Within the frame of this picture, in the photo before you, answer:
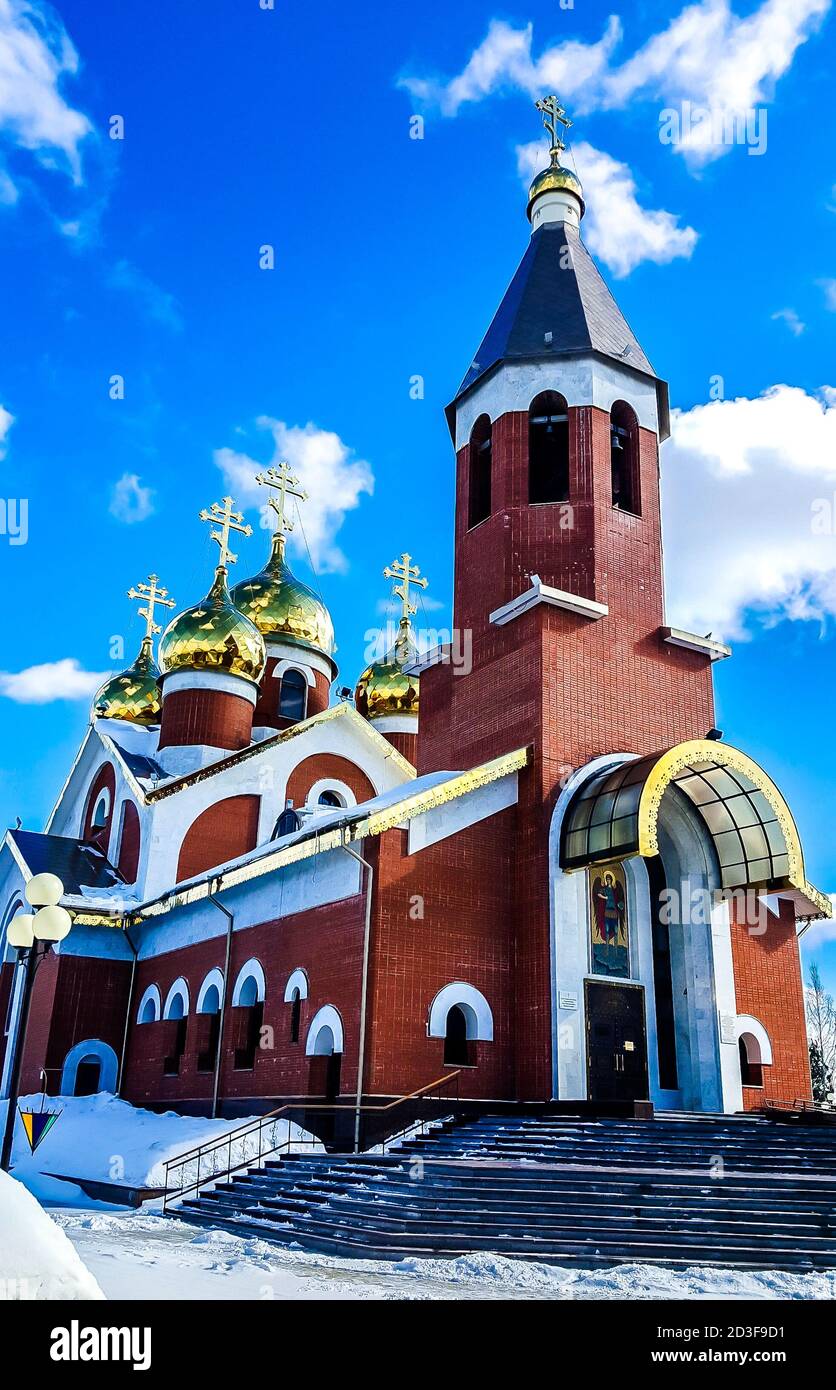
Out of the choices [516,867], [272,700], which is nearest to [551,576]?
[516,867]

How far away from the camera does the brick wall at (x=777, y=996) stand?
14.1m

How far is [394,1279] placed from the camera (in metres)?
6.97

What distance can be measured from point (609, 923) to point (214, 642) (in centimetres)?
1138

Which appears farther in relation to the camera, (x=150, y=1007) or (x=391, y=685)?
(x=391, y=685)

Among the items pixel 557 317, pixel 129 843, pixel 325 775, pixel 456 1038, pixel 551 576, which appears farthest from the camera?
pixel 325 775

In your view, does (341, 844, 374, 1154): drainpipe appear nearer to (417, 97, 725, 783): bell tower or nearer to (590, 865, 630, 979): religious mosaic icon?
(417, 97, 725, 783): bell tower

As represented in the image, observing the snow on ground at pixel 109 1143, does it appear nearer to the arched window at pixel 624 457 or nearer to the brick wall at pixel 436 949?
the brick wall at pixel 436 949

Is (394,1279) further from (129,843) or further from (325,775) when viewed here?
(129,843)

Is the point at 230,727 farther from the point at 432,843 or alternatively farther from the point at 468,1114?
the point at 468,1114

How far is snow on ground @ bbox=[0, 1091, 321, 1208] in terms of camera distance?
12539 millimetres

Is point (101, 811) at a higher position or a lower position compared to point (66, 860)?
higher

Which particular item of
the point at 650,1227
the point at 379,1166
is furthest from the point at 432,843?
the point at 650,1227

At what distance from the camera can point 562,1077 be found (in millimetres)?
12359
